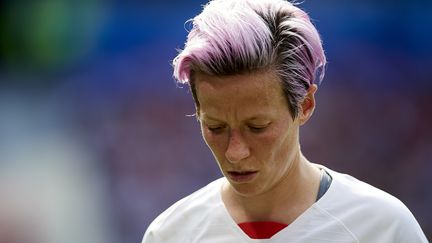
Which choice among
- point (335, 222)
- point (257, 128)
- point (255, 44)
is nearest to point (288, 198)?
point (335, 222)

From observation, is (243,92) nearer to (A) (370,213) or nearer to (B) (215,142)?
(B) (215,142)

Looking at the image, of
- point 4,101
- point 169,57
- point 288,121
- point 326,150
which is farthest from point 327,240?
point 4,101

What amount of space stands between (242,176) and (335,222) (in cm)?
25

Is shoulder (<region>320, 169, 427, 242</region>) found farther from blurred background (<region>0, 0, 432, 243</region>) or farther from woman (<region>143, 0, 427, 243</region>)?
blurred background (<region>0, 0, 432, 243</region>)

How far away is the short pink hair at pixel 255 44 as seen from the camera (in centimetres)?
164

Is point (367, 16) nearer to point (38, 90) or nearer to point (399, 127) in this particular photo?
point (399, 127)

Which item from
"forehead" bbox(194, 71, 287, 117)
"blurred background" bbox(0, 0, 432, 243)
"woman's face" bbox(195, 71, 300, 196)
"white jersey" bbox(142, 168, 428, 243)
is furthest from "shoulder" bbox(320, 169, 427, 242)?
"blurred background" bbox(0, 0, 432, 243)

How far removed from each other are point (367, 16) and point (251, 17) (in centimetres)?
297

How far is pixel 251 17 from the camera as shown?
1674mm

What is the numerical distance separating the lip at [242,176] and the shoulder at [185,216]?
224 millimetres

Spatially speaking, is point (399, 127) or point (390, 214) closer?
point (390, 214)

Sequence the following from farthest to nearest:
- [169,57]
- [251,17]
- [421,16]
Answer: [169,57], [421,16], [251,17]

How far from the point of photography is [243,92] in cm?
165

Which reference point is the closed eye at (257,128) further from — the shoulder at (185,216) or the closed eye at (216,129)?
the shoulder at (185,216)
